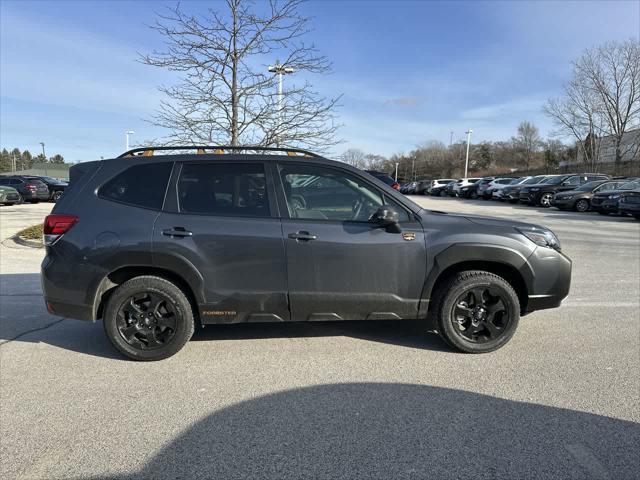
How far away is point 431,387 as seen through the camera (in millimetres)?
3385

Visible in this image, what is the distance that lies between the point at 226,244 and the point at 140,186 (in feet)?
3.24

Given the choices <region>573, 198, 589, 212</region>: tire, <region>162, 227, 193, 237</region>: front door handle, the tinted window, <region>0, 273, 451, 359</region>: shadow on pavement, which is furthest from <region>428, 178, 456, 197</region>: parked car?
<region>162, 227, 193, 237</region>: front door handle

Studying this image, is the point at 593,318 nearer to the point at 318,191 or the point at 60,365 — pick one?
the point at 318,191

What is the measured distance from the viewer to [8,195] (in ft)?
76.1

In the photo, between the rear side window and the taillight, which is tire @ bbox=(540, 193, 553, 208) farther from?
the taillight

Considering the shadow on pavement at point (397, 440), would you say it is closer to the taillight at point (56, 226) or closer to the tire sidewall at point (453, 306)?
the tire sidewall at point (453, 306)

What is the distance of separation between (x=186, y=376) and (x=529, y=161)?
9508 cm

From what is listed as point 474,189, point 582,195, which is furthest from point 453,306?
point 474,189

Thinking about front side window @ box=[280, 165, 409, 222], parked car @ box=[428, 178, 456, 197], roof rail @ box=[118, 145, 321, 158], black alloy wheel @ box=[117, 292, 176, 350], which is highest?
parked car @ box=[428, 178, 456, 197]

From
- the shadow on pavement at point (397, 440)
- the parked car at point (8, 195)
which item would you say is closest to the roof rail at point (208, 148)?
the shadow on pavement at point (397, 440)

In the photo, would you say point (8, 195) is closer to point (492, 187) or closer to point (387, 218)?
point (387, 218)

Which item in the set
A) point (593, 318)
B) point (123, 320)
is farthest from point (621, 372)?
point (123, 320)

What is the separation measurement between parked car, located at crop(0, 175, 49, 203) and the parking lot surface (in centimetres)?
2469

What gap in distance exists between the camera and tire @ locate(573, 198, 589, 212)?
2052 cm
